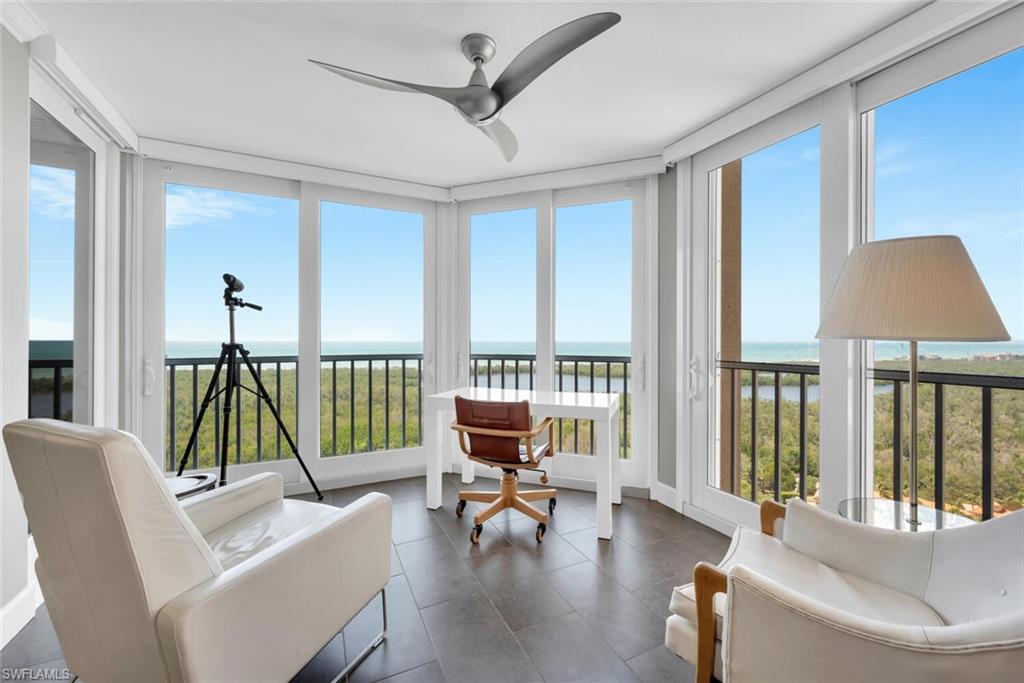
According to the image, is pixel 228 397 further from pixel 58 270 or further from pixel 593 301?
pixel 593 301

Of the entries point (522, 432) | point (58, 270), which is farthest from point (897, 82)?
point (58, 270)

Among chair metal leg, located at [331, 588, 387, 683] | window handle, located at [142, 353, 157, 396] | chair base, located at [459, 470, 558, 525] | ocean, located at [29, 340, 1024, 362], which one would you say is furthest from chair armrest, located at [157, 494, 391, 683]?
window handle, located at [142, 353, 157, 396]

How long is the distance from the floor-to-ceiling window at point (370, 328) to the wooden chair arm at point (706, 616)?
3090 millimetres

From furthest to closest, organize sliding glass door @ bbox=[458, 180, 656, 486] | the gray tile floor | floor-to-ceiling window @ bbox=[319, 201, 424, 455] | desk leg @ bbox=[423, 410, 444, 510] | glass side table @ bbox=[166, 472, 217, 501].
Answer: floor-to-ceiling window @ bbox=[319, 201, 424, 455]
sliding glass door @ bbox=[458, 180, 656, 486]
desk leg @ bbox=[423, 410, 444, 510]
glass side table @ bbox=[166, 472, 217, 501]
the gray tile floor

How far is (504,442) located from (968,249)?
2.23 meters

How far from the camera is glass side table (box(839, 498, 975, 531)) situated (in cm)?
153

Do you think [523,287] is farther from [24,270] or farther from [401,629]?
[24,270]

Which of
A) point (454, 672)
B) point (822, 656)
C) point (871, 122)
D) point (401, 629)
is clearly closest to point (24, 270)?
point (401, 629)

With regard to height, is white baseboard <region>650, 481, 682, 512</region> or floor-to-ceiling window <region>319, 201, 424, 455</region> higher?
floor-to-ceiling window <region>319, 201, 424, 455</region>

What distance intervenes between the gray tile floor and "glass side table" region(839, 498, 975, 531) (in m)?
0.83

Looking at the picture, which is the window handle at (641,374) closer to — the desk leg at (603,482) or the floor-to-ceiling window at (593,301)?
the floor-to-ceiling window at (593,301)

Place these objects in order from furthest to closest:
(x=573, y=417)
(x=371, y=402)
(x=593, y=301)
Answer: (x=371, y=402) → (x=593, y=301) → (x=573, y=417)

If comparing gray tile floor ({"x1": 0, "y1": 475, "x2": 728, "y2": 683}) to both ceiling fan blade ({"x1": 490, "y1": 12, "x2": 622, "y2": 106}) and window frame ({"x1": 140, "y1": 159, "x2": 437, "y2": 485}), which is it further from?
ceiling fan blade ({"x1": 490, "y1": 12, "x2": 622, "y2": 106})

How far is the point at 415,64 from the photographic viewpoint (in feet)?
6.89
